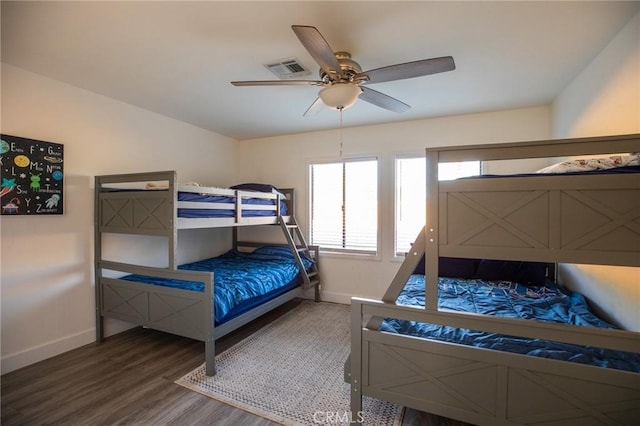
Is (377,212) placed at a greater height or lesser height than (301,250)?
greater

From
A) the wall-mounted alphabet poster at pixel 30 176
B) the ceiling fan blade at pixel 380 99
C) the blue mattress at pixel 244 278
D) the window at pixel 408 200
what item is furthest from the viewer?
the window at pixel 408 200

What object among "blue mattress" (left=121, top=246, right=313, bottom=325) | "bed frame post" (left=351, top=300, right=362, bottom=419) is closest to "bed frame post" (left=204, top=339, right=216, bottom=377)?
"blue mattress" (left=121, top=246, right=313, bottom=325)

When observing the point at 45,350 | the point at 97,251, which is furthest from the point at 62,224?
the point at 45,350

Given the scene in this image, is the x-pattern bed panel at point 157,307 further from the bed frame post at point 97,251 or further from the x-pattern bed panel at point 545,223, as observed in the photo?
the x-pattern bed panel at point 545,223

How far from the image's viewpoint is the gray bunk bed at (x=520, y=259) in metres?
1.18

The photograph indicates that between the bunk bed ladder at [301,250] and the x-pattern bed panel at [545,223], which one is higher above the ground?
the x-pattern bed panel at [545,223]

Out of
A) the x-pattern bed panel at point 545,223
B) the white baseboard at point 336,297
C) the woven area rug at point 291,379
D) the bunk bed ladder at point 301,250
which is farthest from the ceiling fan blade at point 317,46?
the white baseboard at point 336,297

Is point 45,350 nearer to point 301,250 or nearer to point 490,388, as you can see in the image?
point 301,250

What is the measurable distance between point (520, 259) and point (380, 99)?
4.96 feet

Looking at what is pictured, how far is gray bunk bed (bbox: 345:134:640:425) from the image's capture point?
118 centimetres

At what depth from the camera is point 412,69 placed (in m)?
1.71

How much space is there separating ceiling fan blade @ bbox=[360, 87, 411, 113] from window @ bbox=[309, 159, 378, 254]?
1.50 m

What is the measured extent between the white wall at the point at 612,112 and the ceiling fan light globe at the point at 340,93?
1.67 metres

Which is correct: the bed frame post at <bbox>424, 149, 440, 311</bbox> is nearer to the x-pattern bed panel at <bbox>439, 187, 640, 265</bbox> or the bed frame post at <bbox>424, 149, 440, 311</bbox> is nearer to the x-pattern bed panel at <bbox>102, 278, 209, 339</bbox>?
the x-pattern bed panel at <bbox>439, 187, 640, 265</bbox>
